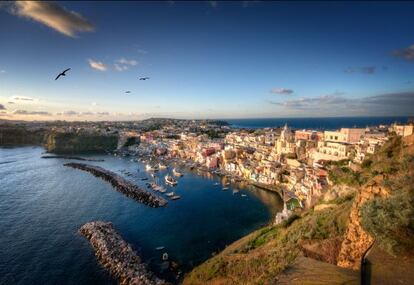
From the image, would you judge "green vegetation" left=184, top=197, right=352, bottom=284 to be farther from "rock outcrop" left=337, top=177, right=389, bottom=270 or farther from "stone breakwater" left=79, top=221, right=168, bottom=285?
"stone breakwater" left=79, top=221, right=168, bottom=285

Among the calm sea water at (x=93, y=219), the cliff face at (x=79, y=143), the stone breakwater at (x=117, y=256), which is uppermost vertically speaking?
the cliff face at (x=79, y=143)

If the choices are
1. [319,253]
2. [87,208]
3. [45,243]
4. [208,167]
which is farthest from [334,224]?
[208,167]

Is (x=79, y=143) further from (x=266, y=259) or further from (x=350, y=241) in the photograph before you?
(x=350, y=241)

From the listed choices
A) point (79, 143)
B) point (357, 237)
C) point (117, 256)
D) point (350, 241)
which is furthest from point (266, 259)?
point (79, 143)

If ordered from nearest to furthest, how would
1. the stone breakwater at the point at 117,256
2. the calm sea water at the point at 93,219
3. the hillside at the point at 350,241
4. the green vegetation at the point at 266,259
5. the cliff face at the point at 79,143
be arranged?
the hillside at the point at 350,241
the green vegetation at the point at 266,259
the stone breakwater at the point at 117,256
the calm sea water at the point at 93,219
the cliff face at the point at 79,143

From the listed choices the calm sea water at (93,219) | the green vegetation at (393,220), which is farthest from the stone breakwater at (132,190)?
Result: the green vegetation at (393,220)

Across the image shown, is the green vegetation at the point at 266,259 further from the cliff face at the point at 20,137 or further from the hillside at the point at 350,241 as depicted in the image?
the cliff face at the point at 20,137
